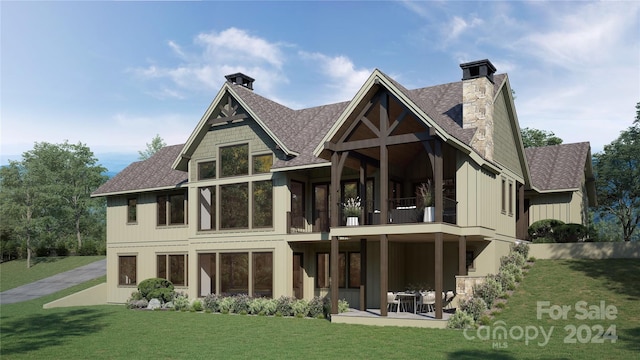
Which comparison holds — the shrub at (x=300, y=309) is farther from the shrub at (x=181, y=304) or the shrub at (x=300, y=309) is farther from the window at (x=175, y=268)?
the window at (x=175, y=268)

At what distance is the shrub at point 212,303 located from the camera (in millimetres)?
26688

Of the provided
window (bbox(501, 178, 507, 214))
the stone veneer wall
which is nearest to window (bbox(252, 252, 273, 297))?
the stone veneer wall

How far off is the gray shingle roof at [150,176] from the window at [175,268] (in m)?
3.63

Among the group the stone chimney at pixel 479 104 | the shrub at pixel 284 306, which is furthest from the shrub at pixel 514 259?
the shrub at pixel 284 306

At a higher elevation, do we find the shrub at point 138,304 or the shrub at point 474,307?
the shrub at point 474,307

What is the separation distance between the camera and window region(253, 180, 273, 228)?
88.9ft

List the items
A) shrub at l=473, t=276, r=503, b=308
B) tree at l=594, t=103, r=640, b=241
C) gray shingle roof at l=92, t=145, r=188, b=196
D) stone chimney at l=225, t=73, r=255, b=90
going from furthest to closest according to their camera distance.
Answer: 1. tree at l=594, t=103, r=640, b=241
2. stone chimney at l=225, t=73, r=255, b=90
3. gray shingle roof at l=92, t=145, r=188, b=196
4. shrub at l=473, t=276, r=503, b=308

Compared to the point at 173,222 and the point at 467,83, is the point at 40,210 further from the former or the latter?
the point at 467,83

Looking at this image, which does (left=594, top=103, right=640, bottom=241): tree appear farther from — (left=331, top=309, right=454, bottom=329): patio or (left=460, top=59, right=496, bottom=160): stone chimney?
→ (left=331, top=309, right=454, bottom=329): patio

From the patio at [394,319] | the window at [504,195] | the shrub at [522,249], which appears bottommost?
the patio at [394,319]

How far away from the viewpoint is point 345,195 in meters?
27.3

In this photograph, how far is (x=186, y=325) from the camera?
21984mm

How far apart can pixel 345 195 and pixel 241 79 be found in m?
9.11

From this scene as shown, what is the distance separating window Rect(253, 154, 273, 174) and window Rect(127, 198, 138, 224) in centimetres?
907
